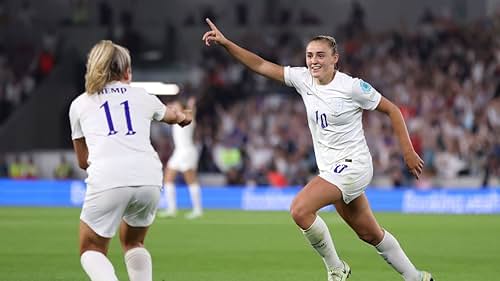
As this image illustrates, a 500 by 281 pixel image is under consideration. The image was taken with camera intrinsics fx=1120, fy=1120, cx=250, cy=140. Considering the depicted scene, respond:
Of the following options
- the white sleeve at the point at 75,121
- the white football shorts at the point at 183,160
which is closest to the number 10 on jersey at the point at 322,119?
the white sleeve at the point at 75,121

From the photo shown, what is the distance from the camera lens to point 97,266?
8.00 m

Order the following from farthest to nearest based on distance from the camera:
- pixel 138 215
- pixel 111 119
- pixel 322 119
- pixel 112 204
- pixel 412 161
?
1. pixel 322 119
2. pixel 412 161
3. pixel 138 215
4. pixel 111 119
5. pixel 112 204

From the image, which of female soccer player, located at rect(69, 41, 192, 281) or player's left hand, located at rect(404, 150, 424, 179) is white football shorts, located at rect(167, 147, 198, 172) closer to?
player's left hand, located at rect(404, 150, 424, 179)

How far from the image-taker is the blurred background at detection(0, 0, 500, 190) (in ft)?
92.1

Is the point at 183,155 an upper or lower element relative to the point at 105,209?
lower

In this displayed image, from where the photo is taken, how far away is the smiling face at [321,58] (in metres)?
10.1

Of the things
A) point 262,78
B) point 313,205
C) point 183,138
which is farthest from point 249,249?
point 262,78

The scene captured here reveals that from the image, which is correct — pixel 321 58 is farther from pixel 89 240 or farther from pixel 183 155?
pixel 183 155

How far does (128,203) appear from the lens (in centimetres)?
800

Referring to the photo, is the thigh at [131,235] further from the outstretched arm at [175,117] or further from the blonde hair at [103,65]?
the blonde hair at [103,65]

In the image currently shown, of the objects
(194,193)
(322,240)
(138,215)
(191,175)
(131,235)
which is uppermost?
(138,215)

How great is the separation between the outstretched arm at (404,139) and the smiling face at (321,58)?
0.57m

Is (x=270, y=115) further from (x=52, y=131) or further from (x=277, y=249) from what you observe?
(x=277, y=249)

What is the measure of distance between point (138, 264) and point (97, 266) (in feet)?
1.76
